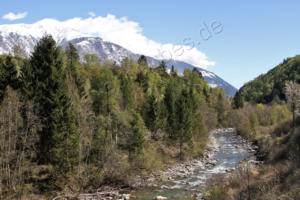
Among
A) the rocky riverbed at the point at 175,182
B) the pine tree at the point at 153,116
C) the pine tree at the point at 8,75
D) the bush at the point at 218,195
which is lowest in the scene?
the rocky riverbed at the point at 175,182

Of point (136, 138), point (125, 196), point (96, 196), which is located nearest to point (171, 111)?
point (136, 138)

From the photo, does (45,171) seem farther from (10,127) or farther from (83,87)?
(83,87)

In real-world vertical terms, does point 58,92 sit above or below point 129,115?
above

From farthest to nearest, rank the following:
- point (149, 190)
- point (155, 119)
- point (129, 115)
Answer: point (155, 119)
point (129, 115)
point (149, 190)

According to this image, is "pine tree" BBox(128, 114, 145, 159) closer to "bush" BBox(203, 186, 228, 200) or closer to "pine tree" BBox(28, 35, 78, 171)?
"pine tree" BBox(28, 35, 78, 171)

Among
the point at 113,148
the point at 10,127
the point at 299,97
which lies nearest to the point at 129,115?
the point at 113,148

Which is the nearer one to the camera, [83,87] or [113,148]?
[113,148]

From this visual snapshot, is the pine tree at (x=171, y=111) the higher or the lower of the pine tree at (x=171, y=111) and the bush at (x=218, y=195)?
the higher

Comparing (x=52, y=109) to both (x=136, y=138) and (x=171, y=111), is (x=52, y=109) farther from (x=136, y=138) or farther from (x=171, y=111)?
(x=171, y=111)

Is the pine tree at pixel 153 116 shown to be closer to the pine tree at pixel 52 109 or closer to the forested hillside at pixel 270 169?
the forested hillside at pixel 270 169

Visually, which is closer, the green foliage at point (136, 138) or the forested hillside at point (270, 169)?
the forested hillside at point (270, 169)

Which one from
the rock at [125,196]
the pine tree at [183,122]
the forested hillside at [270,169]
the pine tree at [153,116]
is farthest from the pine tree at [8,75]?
the pine tree at [183,122]

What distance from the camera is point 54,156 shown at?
80.2ft

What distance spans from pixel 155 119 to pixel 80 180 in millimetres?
21612
